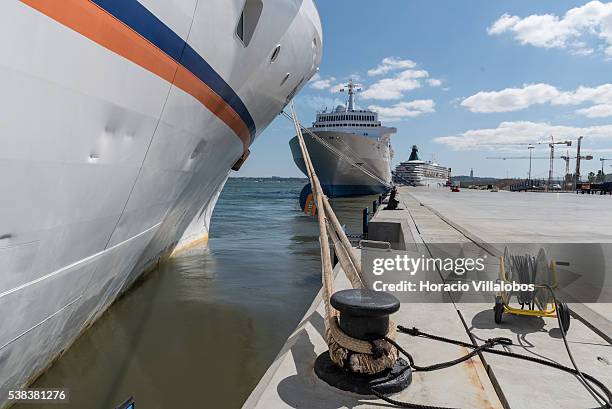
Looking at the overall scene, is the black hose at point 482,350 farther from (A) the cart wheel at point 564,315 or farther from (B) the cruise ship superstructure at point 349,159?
(B) the cruise ship superstructure at point 349,159

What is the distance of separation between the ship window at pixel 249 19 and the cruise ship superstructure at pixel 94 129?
1cm

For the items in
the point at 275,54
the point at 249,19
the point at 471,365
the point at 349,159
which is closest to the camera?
the point at 471,365

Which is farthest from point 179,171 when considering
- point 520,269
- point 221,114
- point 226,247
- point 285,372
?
point 226,247

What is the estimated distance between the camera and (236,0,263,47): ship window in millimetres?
4953

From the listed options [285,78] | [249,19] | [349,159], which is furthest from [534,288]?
[349,159]

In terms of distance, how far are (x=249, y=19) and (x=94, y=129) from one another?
2.63 metres

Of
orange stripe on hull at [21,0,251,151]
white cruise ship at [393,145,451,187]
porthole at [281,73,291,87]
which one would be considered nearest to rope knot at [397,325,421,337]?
orange stripe on hull at [21,0,251,151]

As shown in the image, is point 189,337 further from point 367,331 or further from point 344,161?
point 344,161

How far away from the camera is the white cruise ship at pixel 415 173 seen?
102m

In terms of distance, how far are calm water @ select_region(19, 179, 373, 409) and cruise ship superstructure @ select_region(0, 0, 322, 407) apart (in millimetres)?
728

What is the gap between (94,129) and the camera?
3283 millimetres

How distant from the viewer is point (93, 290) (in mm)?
4949

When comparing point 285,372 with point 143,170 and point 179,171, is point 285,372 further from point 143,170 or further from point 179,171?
point 179,171

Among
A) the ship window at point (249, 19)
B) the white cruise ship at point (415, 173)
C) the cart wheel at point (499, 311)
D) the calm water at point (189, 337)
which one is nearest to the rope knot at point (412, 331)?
the cart wheel at point (499, 311)
